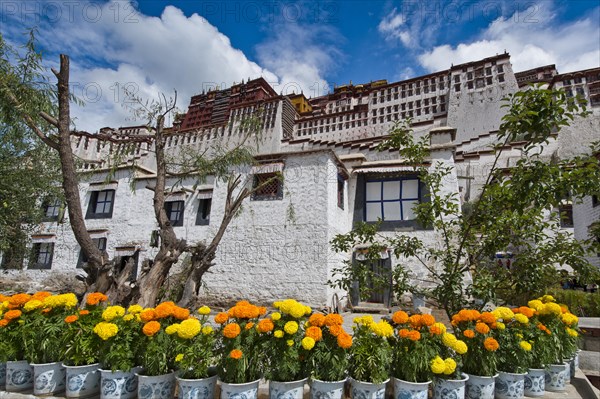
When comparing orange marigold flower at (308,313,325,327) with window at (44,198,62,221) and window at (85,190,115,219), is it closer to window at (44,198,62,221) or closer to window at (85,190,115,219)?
window at (85,190,115,219)

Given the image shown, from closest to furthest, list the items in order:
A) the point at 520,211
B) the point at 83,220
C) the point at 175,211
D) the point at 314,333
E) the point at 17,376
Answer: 1. the point at 314,333
2. the point at 17,376
3. the point at 520,211
4. the point at 83,220
5. the point at 175,211

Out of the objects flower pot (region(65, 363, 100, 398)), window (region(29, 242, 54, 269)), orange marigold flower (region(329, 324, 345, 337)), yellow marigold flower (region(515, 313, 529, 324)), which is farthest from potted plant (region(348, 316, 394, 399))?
window (region(29, 242, 54, 269))

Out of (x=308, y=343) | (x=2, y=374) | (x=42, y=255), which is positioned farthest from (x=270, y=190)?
(x=42, y=255)

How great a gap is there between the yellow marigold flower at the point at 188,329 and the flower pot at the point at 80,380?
0.83m

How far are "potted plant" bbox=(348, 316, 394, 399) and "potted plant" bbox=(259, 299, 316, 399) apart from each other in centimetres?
41

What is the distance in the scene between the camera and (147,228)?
12688mm

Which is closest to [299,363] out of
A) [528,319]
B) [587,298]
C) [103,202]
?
[528,319]

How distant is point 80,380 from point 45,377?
1.12ft

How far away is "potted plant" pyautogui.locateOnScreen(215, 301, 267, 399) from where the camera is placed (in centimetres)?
260

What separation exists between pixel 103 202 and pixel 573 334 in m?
14.9

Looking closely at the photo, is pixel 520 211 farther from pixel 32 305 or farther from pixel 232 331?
pixel 32 305

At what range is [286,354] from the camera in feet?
8.81

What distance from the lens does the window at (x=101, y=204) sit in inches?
535

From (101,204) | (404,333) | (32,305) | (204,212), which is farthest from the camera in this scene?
(101,204)
